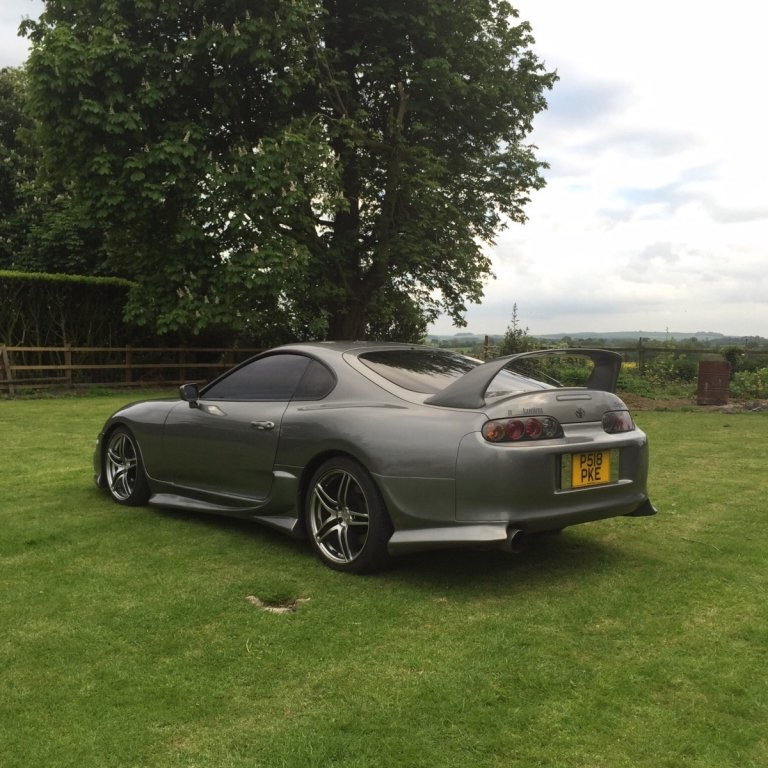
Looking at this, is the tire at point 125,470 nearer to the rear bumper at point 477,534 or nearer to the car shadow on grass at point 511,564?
the car shadow on grass at point 511,564

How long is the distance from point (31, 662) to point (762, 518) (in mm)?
4806

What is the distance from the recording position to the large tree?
14.6 m

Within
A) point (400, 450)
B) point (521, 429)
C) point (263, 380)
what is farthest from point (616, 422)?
point (263, 380)

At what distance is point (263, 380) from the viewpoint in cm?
499

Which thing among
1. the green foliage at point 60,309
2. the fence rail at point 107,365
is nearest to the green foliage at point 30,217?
the green foliage at point 60,309

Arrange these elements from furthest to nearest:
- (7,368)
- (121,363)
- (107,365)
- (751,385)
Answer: (121,363)
(107,365)
(7,368)
(751,385)

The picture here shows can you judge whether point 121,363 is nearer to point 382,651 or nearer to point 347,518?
point 347,518

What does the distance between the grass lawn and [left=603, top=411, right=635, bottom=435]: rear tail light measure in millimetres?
785

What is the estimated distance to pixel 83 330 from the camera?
1953 cm

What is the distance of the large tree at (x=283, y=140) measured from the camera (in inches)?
573

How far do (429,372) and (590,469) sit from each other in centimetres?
115

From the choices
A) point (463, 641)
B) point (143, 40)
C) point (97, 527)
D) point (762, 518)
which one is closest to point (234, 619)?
point (463, 641)

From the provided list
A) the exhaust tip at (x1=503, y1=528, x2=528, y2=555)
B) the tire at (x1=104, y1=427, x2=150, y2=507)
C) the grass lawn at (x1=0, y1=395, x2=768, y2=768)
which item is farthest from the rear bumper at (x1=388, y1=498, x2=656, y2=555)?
the tire at (x1=104, y1=427, x2=150, y2=507)

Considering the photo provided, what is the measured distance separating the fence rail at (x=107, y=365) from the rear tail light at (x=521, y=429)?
53.4ft
